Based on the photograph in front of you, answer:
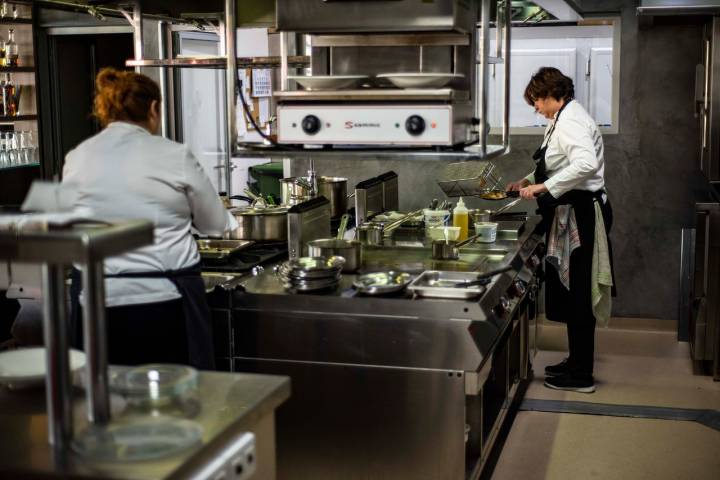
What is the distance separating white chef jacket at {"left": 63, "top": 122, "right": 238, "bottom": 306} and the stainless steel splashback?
0.69 metres

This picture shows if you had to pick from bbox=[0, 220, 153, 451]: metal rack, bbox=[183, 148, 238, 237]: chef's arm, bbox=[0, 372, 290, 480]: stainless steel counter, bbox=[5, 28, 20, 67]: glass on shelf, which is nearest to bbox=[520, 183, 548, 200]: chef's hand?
bbox=[183, 148, 238, 237]: chef's arm

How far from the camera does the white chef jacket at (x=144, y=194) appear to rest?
10.5 ft

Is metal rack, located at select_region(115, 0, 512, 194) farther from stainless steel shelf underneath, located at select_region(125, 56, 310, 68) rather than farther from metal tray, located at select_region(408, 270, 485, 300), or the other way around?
metal tray, located at select_region(408, 270, 485, 300)

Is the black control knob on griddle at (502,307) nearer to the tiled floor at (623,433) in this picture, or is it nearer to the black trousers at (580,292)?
the tiled floor at (623,433)

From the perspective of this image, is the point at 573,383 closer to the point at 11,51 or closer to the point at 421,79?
the point at 421,79

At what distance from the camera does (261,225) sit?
4492mm

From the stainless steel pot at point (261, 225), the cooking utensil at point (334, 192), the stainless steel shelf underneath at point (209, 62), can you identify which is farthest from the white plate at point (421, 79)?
the cooking utensil at point (334, 192)

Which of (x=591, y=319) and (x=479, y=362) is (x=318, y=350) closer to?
(x=479, y=362)

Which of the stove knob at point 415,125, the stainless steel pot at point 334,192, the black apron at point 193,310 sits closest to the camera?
the black apron at point 193,310

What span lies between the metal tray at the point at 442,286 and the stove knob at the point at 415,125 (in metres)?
→ 0.53

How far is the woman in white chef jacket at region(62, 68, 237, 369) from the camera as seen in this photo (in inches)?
126

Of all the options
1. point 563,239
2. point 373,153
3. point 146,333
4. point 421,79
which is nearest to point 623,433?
point 563,239

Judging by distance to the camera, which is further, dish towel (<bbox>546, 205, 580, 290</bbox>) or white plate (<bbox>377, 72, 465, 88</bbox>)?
dish towel (<bbox>546, 205, 580, 290</bbox>)

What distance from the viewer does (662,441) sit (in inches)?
180
